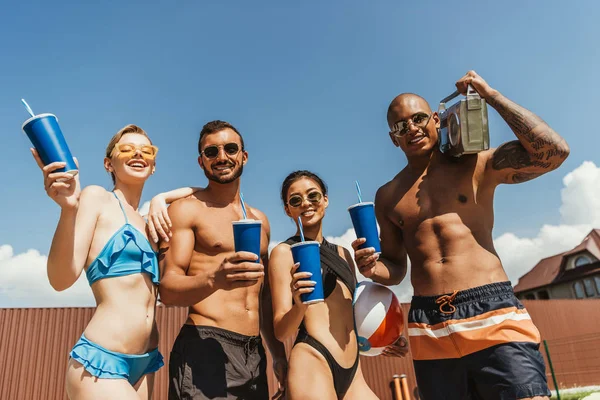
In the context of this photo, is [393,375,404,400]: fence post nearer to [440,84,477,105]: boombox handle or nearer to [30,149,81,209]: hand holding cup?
[440,84,477,105]: boombox handle

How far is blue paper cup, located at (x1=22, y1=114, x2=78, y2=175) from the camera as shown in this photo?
2096mm

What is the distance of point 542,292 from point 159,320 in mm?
37116

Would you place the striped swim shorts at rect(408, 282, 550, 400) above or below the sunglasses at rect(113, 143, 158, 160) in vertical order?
below

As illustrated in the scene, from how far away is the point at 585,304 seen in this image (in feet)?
83.4

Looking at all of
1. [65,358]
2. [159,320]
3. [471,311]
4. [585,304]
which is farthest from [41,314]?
[585,304]

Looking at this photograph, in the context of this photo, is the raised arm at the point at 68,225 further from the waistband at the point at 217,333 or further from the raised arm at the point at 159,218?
the waistband at the point at 217,333

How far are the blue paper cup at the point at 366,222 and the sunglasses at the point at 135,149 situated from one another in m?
1.47

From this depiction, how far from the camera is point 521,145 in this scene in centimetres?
288

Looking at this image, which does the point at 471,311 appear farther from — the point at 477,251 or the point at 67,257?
the point at 67,257

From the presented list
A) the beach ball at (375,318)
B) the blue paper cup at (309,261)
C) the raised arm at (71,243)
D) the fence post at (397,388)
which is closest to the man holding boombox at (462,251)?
the beach ball at (375,318)

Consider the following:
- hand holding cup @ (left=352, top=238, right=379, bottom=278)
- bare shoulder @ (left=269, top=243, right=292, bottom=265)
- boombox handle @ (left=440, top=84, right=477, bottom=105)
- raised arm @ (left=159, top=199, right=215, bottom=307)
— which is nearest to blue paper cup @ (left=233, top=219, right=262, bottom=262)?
raised arm @ (left=159, top=199, right=215, bottom=307)

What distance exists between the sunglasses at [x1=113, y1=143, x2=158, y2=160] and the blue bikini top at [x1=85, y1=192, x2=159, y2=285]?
452 mm

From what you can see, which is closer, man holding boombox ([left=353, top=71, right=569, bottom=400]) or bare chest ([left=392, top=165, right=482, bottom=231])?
man holding boombox ([left=353, top=71, right=569, bottom=400])

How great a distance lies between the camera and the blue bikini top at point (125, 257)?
2508mm
